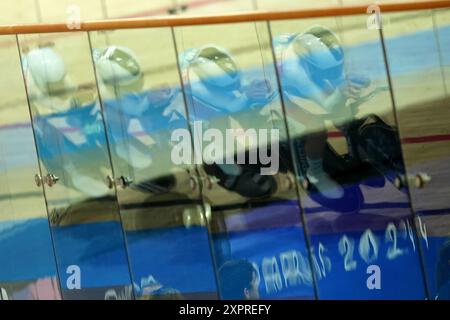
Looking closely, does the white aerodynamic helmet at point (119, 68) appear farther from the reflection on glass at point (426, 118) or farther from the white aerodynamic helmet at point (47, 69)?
the reflection on glass at point (426, 118)

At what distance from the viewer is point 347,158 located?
2230 mm

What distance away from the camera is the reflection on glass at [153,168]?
2389 mm

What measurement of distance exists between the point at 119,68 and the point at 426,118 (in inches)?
37.1

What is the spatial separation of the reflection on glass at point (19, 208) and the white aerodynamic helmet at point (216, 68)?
629mm

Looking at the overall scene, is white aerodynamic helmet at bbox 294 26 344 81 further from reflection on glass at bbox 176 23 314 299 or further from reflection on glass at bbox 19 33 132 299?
reflection on glass at bbox 19 33 132 299

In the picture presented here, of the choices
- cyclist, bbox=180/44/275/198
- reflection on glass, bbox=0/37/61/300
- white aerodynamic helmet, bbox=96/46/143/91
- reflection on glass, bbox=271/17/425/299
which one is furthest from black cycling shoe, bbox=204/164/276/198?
reflection on glass, bbox=0/37/61/300

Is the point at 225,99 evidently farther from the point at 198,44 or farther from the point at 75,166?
the point at 75,166

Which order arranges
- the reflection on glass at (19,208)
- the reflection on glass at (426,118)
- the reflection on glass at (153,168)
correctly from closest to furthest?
the reflection on glass at (426,118), the reflection on glass at (153,168), the reflection on glass at (19,208)

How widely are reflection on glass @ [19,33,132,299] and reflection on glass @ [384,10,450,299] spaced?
0.94m

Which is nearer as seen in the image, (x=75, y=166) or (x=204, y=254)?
(x=204, y=254)

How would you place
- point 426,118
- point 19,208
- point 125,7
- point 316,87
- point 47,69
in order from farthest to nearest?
point 19,208 < point 47,69 < point 125,7 < point 316,87 < point 426,118

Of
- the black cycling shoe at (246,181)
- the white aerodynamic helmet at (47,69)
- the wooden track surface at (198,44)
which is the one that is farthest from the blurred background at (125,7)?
the black cycling shoe at (246,181)

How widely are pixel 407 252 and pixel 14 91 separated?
1354mm

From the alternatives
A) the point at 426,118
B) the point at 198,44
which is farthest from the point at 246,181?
the point at 426,118
